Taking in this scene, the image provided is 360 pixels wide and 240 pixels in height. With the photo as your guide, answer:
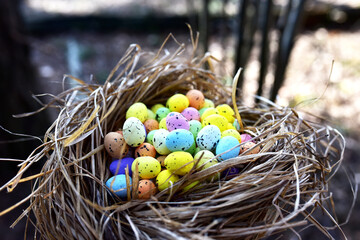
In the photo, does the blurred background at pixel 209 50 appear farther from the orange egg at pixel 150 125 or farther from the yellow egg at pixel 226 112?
the orange egg at pixel 150 125

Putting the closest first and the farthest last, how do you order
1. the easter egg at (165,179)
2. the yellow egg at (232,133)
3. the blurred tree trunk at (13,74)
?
1. the easter egg at (165,179)
2. the yellow egg at (232,133)
3. the blurred tree trunk at (13,74)

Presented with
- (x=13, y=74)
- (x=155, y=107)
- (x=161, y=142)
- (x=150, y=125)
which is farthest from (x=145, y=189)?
(x=13, y=74)

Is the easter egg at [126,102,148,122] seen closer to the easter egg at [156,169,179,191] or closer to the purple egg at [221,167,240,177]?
the easter egg at [156,169,179,191]

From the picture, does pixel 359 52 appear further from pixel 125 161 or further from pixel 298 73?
pixel 125 161

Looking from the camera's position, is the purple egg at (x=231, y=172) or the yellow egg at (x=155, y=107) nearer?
the purple egg at (x=231, y=172)

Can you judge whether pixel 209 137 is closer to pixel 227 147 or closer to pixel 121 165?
pixel 227 147

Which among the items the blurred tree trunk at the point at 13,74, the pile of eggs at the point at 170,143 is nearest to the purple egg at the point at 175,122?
the pile of eggs at the point at 170,143

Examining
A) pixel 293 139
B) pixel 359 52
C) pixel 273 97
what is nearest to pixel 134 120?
pixel 293 139
